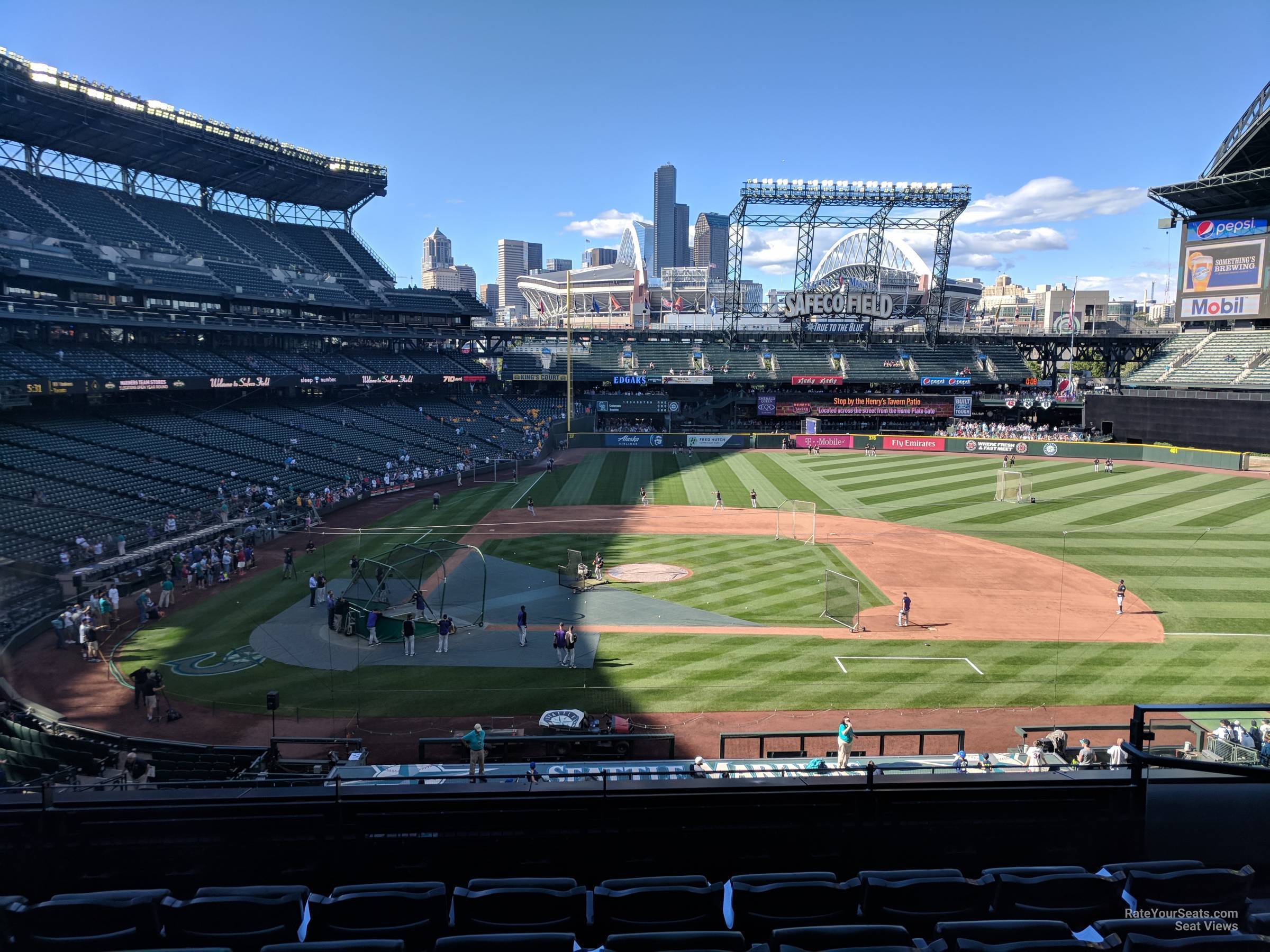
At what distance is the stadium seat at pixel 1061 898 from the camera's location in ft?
17.4

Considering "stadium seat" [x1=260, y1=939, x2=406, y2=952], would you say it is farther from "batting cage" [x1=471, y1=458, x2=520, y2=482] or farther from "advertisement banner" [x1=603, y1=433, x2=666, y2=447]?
"advertisement banner" [x1=603, y1=433, x2=666, y2=447]

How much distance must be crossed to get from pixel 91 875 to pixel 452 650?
18.5 meters

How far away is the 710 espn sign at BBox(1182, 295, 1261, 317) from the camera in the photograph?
6481cm

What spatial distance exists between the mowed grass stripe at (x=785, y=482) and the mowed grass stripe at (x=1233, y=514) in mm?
19196

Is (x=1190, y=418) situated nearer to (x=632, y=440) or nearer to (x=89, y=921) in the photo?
(x=632, y=440)

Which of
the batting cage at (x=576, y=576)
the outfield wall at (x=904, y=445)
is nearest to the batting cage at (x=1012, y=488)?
the outfield wall at (x=904, y=445)

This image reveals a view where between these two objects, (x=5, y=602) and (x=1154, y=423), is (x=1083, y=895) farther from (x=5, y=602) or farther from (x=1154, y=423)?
Answer: (x=1154, y=423)

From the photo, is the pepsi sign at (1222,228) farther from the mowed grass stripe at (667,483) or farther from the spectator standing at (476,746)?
the spectator standing at (476,746)

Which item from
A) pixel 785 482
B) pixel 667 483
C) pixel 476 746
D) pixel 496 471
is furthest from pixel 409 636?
pixel 785 482

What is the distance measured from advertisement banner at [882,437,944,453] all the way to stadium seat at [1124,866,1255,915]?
7268 cm

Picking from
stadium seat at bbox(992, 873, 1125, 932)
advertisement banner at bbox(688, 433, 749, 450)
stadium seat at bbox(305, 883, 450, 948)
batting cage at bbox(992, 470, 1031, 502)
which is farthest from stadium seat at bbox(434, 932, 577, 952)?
advertisement banner at bbox(688, 433, 749, 450)

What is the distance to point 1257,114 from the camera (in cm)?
5809

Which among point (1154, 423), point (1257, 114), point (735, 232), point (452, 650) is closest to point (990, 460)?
point (1154, 423)

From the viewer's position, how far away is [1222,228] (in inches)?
2557
